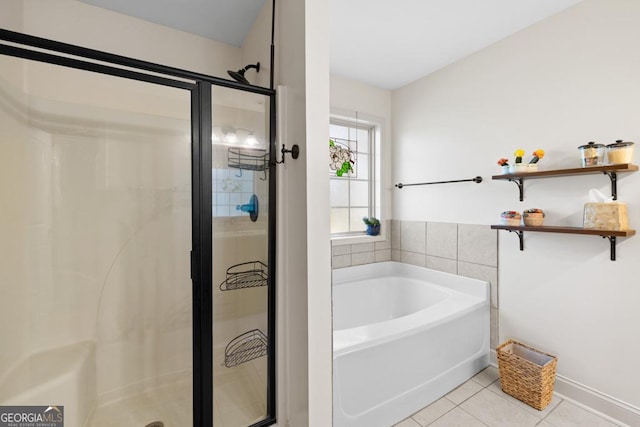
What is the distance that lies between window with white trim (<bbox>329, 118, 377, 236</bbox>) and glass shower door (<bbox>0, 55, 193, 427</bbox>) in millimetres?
1581

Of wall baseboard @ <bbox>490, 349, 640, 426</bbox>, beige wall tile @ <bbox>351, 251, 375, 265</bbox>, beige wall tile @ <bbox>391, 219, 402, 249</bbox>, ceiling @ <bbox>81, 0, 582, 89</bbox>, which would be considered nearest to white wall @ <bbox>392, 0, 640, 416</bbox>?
wall baseboard @ <bbox>490, 349, 640, 426</bbox>

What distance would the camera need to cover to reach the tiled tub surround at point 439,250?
213 cm

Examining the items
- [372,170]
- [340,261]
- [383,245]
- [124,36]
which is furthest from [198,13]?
[383,245]

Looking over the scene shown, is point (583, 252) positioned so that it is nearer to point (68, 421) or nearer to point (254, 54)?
point (254, 54)

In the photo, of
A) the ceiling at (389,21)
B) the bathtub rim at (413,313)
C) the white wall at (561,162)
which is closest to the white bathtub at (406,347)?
the bathtub rim at (413,313)

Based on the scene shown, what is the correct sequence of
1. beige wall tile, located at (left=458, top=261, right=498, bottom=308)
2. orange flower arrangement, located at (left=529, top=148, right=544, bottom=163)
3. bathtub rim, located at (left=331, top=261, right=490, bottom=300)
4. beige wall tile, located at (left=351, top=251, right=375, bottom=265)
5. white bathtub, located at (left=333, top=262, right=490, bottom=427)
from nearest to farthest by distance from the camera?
white bathtub, located at (left=333, top=262, right=490, bottom=427) → orange flower arrangement, located at (left=529, top=148, right=544, bottom=163) → beige wall tile, located at (left=458, top=261, right=498, bottom=308) → bathtub rim, located at (left=331, top=261, right=490, bottom=300) → beige wall tile, located at (left=351, top=251, right=375, bottom=265)

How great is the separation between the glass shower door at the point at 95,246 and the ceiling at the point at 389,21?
0.72 metres

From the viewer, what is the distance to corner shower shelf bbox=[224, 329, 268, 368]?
1424 mm

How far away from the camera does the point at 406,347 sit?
5.16 feet

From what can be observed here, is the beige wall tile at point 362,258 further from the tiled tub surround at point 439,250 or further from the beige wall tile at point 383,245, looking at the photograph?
the beige wall tile at point 383,245

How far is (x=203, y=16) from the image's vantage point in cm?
174

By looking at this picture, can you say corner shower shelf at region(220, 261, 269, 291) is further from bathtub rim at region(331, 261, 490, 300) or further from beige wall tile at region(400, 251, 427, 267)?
beige wall tile at region(400, 251, 427, 267)

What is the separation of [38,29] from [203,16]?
906 millimetres

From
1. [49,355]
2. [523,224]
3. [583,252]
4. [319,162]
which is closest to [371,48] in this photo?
[319,162]
